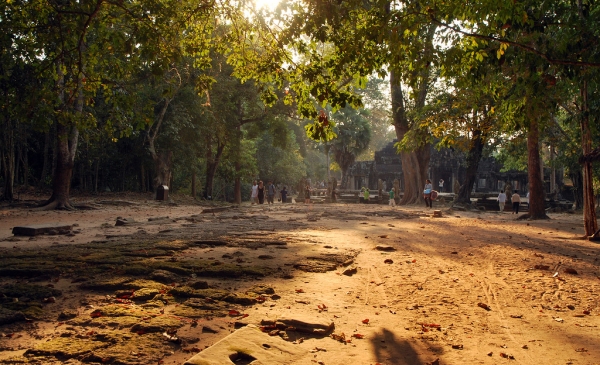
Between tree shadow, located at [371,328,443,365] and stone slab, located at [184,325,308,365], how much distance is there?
2.07 ft

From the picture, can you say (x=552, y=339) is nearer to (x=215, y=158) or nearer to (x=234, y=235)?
(x=234, y=235)

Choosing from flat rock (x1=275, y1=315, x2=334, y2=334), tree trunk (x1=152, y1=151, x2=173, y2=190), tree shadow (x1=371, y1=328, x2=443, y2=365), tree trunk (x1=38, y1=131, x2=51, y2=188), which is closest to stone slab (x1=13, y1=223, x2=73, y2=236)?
flat rock (x1=275, y1=315, x2=334, y2=334)

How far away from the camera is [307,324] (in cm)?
461

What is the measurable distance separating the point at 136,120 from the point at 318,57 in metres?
3.47

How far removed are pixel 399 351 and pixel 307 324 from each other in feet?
2.76

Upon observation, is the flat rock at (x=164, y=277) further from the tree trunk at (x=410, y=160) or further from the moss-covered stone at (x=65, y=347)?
the tree trunk at (x=410, y=160)

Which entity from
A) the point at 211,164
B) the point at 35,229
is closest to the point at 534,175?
the point at 35,229

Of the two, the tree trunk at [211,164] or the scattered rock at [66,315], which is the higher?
the tree trunk at [211,164]

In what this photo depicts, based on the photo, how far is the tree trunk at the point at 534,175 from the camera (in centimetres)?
1889

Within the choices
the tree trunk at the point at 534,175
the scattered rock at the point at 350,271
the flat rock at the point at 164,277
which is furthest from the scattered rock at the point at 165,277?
the tree trunk at the point at 534,175

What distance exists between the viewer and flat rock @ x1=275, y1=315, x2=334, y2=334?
4.59 meters

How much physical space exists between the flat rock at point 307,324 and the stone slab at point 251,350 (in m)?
0.34

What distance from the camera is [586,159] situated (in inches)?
497

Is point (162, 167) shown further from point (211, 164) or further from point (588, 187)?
point (588, 187)
